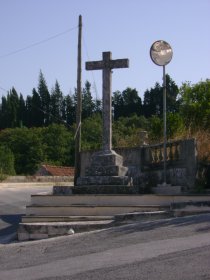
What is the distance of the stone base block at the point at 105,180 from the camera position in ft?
48.0

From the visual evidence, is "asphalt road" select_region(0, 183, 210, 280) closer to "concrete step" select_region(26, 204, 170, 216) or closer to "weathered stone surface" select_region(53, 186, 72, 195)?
"concrete step" select_region(26, 204, 170, 216)

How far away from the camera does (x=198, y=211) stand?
37.8 ft

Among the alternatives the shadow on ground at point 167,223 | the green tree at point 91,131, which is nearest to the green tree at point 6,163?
the green tree at point 91,131

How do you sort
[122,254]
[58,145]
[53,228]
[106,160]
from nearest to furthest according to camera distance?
[122,254] < [53,228] < [106,160] < [58,145]

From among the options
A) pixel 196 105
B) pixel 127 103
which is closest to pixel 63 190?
pixel 196 105

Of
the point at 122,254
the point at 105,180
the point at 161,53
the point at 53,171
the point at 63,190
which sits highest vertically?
the point at 161,53

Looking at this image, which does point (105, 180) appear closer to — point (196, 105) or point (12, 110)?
point (196, 105)

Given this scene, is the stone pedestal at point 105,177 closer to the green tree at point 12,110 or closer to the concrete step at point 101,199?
the concrete step at point 101,199

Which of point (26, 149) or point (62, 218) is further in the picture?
point (26, 149)

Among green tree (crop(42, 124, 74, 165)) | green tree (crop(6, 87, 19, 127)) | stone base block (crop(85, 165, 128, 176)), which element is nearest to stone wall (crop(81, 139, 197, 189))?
stone base block (crop(85, 165, 128, 176))

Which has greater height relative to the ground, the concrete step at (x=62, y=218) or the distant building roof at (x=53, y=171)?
the distant building roof at (x=53, y=171)

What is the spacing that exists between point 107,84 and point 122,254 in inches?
311

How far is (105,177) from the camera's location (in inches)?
582

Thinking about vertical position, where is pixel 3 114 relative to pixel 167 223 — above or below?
above
